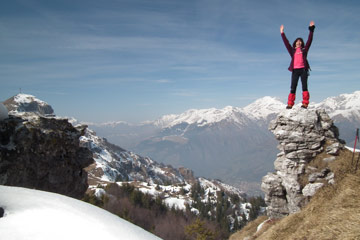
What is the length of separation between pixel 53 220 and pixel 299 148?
2155 centimetres

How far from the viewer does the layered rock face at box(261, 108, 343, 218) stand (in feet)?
64.0

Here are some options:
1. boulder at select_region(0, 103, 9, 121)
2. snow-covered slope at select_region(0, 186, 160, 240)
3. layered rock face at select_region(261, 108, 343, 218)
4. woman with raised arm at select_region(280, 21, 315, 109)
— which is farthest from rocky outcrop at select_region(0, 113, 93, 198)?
woman with raised arm at select_region(280, 21, 315, 109)

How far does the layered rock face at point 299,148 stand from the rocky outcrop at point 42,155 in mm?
20836

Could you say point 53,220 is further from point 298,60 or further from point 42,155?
point 298,60

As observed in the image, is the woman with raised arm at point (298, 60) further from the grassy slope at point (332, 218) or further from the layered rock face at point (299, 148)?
the grassy slope at point (332, 218)

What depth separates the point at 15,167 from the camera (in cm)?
1650

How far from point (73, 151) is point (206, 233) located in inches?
1733

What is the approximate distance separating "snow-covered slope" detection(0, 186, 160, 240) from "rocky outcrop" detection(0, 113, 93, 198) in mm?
13025

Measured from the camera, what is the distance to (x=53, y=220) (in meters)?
5.18

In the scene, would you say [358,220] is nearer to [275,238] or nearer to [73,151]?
[275,238]

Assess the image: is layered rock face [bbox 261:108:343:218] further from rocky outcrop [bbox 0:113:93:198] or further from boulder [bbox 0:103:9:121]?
boulder [bbox 0:103:9:121]

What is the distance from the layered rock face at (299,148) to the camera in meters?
19.5

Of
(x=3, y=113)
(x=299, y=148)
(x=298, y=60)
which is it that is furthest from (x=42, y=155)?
(x=299, y=148)

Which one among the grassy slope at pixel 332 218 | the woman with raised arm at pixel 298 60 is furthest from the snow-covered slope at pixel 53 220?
the woman with raised arm at pixel 298 60
